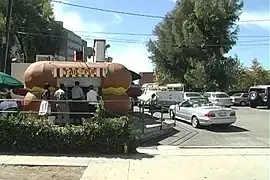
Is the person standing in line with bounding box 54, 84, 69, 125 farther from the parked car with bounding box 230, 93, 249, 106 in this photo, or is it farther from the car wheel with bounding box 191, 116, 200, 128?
the parked car with bounding box 230, 93, 249, 106

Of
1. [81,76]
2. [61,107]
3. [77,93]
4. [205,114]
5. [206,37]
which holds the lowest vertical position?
[205,114]

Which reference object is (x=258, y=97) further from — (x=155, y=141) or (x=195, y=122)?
(x=155, y=141)

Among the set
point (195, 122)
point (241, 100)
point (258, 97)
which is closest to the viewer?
point (195, 122)

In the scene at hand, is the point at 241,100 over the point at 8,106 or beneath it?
beneath

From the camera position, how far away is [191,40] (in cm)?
4794

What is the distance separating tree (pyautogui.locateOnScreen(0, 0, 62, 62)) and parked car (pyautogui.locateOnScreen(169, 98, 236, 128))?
2754cm

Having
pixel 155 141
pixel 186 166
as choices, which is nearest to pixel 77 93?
pixel 155 141

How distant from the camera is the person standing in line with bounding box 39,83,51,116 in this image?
1316 centimetres

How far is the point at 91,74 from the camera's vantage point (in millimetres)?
15203

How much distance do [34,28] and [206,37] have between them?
738 inches

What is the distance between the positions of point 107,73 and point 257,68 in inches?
2226

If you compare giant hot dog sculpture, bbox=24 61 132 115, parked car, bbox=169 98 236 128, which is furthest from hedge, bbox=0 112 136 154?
parked car, bbox=169 98 236 128

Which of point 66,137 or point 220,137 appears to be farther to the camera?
point 220,137

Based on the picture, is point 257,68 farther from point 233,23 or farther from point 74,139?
point 74,139
